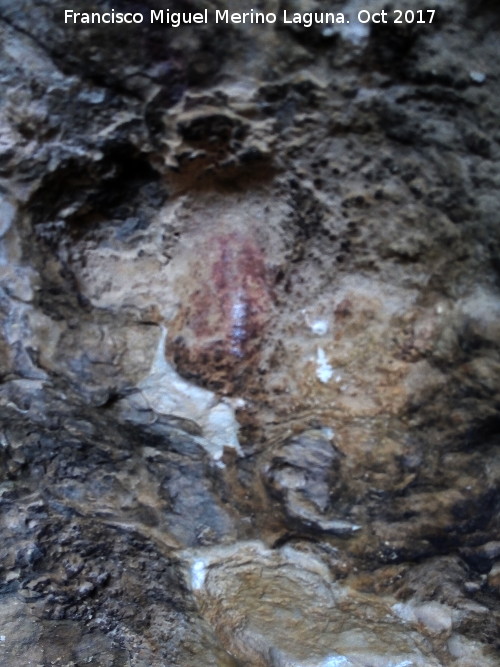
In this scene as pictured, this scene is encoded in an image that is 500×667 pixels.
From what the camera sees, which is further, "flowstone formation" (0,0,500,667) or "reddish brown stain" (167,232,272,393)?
"reddish brown stain" (167,232,272,393)

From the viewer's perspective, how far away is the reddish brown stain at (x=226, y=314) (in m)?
1.16

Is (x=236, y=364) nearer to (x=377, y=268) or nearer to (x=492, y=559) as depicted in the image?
(x=377, y=268)

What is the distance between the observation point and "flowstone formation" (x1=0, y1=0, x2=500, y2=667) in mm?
1054

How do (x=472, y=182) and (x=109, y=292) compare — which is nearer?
(x=472, y=182)

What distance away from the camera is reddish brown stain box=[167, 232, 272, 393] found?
1.16 metres

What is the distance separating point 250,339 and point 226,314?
6 centimetres

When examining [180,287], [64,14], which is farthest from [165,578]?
[64,14]

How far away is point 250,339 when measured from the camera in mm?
1163

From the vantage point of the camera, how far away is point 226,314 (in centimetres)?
116

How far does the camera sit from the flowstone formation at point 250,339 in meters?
1.05

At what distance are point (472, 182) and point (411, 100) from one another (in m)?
0.15

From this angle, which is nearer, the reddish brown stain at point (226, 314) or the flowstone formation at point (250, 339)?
the flowstone formation at point (250, 339)

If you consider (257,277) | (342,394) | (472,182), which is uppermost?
(472,182)

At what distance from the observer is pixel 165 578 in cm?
115
